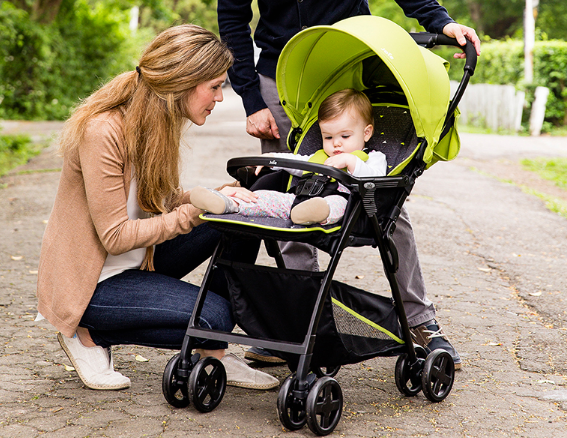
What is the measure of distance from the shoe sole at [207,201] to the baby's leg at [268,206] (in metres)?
0.12

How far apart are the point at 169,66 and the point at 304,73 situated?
0.73 metres

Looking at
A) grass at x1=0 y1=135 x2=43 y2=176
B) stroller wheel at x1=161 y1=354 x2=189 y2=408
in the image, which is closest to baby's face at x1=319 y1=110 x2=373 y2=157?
stroller wheel at x1=161 y1=354 x2=189 y2=408

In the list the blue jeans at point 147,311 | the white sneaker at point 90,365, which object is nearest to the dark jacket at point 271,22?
the blue jeans at point 147,311

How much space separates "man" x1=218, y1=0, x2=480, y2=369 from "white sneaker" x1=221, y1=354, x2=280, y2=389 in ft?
1.12

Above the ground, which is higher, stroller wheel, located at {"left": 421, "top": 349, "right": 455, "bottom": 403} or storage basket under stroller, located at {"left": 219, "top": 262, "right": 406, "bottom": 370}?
storage basket under stroller, located at {"left": 219, "top": 262, "right": 406, "bottom": 370}

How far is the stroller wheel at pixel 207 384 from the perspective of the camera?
266 centimetres

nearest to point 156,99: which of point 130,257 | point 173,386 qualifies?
point 130,257

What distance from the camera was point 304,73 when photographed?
3.30 m

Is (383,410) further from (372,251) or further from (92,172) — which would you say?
(372,251)

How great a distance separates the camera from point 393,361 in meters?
3.56

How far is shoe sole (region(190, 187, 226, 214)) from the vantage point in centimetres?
263

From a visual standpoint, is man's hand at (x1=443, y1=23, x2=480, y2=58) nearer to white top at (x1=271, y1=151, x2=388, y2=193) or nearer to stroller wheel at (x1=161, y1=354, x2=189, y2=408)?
white top at (x1=271, y1=151, x2=388, y2=193)

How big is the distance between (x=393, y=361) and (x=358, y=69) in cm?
150

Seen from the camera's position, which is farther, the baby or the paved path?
the paved path
